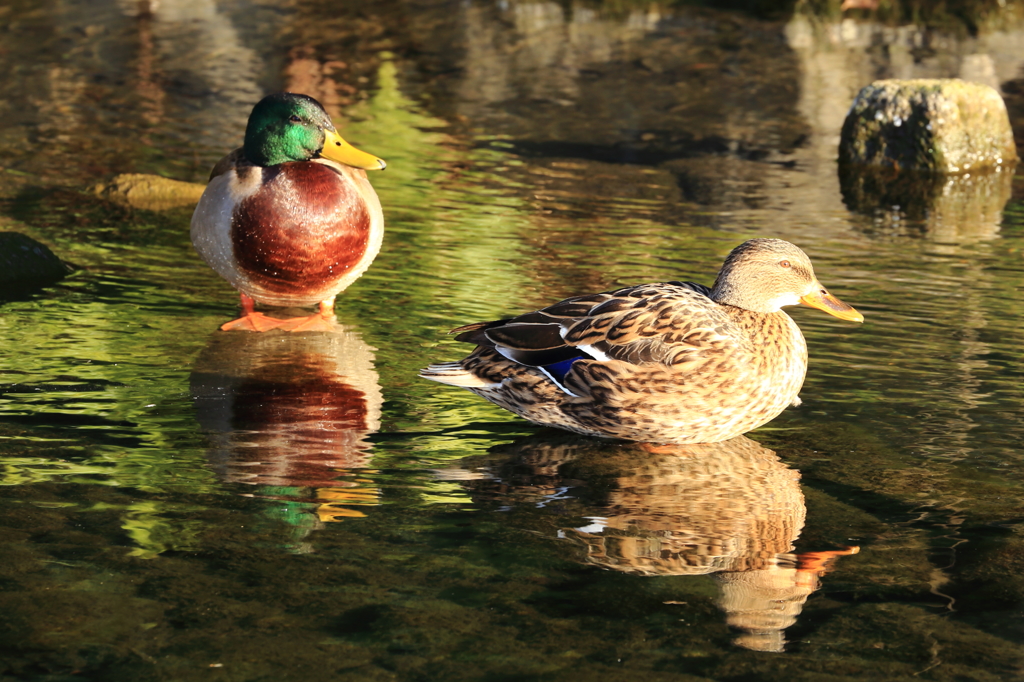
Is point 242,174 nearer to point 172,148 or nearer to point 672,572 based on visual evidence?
point 672,572

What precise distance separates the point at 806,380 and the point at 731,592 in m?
2.17

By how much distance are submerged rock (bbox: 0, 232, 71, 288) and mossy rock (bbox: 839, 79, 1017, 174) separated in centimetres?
694

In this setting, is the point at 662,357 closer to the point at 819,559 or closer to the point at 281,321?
the point at 819,559

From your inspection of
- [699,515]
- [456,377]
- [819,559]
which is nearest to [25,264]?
[456,377]

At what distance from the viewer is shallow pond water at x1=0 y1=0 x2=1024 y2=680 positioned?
3.51m

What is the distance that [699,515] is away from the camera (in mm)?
4383

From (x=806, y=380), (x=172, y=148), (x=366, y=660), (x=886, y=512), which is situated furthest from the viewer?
(x=172, y=148)

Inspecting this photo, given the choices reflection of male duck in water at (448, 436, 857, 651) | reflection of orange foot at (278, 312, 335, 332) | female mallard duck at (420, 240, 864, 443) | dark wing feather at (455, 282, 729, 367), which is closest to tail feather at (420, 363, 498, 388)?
female mallard duck at (420, 240, 864, 443)

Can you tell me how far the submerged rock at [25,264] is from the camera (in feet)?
22.7

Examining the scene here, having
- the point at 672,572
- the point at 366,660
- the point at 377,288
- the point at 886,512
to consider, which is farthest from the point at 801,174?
the point at 366,660

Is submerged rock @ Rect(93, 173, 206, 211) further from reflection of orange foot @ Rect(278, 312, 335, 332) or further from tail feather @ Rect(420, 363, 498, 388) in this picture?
tail feather @ Rect(420, 363, 498, 388)

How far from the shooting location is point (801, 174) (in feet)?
35.7

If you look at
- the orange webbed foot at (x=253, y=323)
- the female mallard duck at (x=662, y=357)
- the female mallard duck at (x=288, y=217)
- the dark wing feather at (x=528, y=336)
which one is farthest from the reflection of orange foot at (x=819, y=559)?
the orange webbed foot at (x=253, y=323)

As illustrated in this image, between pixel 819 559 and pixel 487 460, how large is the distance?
4.38 ft
